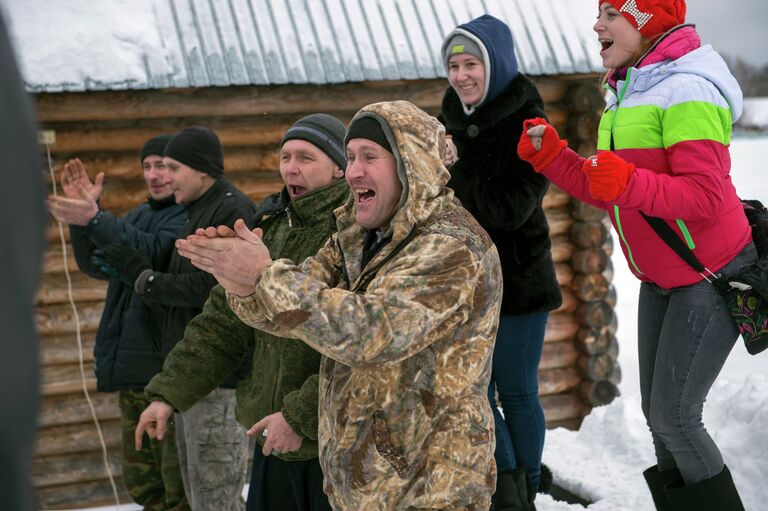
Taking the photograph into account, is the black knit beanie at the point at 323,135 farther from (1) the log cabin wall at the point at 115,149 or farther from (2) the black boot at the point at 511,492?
(1) the log cabin wall at the point at 115,149

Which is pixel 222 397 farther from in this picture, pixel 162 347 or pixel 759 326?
pixel 759 326

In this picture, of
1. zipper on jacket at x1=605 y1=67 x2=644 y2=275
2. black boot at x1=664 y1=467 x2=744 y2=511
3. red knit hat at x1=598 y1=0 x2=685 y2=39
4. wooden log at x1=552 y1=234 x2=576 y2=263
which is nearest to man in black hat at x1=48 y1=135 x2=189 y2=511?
zipper on jacket at x1=605 y1=67 x2=644 y2=275

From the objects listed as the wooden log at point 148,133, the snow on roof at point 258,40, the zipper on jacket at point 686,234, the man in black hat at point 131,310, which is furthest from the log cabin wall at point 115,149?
the zipper on jacket at point 686,234

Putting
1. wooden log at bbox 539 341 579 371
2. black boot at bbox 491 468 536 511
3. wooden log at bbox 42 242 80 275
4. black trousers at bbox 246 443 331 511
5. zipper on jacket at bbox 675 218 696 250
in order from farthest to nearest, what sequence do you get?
1. wooden log at bbox 539 341 579 371
2. wooden log at bbox 42 242 80 275
3. black boot at bbox 491 468 536 511
4. zipper on jacket at bbox 675 218 696 250
5. black trousers at bbox 246 443 331 511

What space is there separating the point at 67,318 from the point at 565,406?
379 centimetres

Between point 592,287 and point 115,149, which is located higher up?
point 115,149

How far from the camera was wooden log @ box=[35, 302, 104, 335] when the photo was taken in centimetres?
607

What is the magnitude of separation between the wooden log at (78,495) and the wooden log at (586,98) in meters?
4.29

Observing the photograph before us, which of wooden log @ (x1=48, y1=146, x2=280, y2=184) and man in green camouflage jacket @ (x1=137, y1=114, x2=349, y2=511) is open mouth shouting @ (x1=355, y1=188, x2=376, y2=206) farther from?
wooden log @ (x1=48, y1=146, x2=280, y2=184)

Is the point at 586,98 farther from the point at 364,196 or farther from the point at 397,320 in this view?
the point at 397,320

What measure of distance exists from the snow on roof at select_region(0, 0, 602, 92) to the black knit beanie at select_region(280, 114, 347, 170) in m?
2.48

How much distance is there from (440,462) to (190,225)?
86.5 inches

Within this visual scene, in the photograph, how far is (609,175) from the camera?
2.83 meters

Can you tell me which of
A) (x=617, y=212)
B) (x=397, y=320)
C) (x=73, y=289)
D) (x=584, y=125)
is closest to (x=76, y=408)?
(x=73, y=289)
